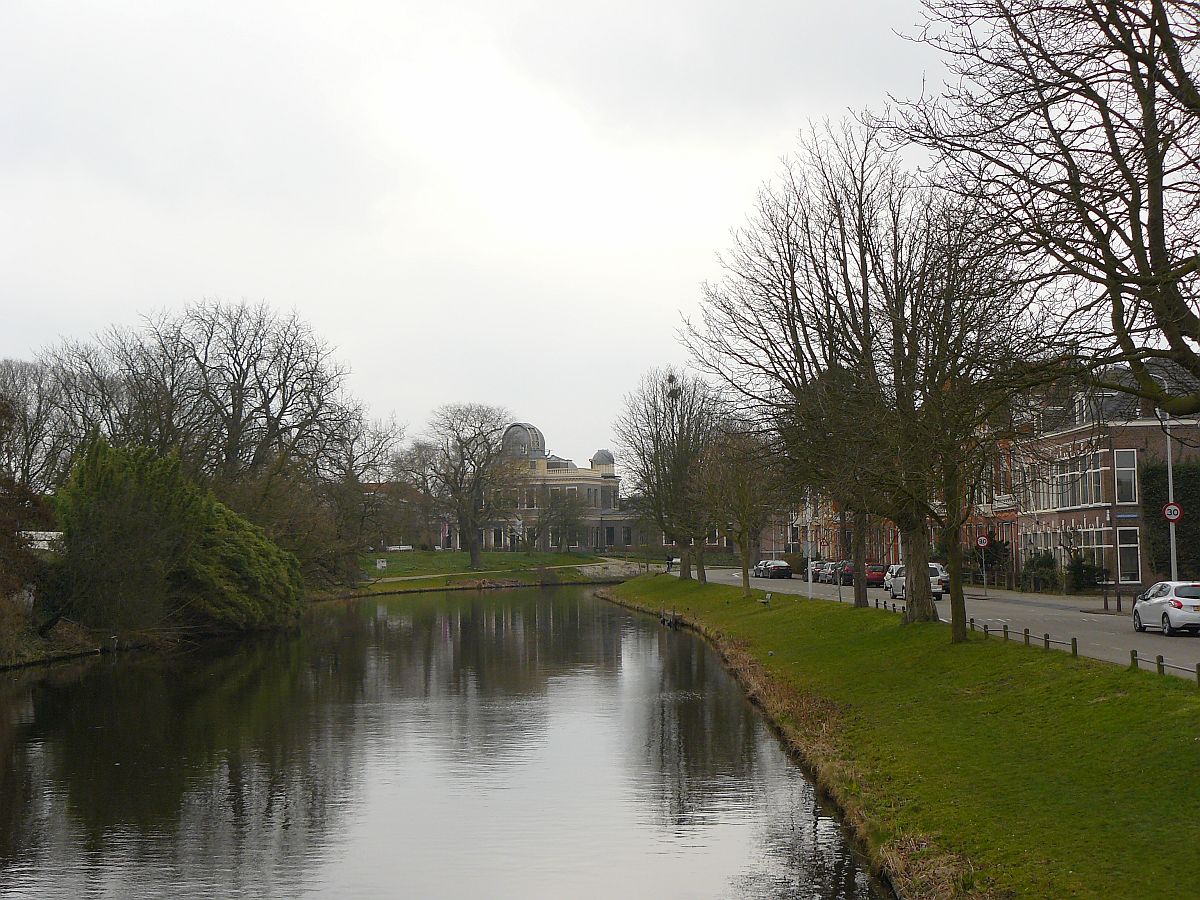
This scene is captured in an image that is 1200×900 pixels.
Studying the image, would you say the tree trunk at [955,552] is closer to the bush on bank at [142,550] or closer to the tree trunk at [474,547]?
the bush on bank at [142,550]

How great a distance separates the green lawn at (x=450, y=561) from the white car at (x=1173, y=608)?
69.7 meters

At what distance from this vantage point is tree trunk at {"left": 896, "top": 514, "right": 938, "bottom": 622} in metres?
29.9

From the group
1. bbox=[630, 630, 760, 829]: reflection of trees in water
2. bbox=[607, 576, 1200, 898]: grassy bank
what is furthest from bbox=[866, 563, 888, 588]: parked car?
bbox=[607, 576, 1200, 898]: grassy bank

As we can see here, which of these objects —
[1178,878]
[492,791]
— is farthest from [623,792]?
[1178,878]

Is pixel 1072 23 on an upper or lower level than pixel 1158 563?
upper

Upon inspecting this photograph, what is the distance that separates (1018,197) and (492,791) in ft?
40.0

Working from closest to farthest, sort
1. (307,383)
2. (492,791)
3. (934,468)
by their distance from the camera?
(492,791) → (934,468) → (307,383)

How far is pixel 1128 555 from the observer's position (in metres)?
54.5

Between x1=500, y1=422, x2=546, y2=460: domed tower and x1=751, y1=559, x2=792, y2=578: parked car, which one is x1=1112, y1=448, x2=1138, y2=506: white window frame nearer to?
x1=751, y1=559, x2=792, y2=578: parked car

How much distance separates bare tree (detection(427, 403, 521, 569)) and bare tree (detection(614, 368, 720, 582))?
29.0 meters

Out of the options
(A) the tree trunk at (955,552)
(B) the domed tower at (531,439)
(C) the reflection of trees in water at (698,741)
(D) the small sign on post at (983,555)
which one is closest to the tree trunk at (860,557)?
(C) the reflection of trees in water at (698,741)

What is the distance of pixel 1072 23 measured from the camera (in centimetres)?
1223

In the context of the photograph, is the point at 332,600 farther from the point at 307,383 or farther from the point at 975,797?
the point at 975,797

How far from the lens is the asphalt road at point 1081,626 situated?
23078 millimetres
